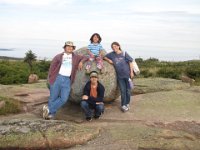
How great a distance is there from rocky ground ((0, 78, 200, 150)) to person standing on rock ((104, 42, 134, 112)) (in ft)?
1.23

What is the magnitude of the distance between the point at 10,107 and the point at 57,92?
6.11 feet

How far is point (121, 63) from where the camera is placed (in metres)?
11.3

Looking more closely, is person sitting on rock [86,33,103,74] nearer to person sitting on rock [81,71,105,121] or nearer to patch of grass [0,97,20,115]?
person sitting on rock [81,71,105,121]

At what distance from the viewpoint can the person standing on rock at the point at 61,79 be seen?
34.9 ft

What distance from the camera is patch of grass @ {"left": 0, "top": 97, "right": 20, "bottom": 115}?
38.3ft

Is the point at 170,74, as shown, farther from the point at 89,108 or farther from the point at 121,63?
the point at 89,108

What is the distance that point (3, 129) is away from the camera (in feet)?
28.5

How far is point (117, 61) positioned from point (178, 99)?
252 centimetres

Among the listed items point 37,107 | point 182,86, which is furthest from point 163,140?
point 182,86

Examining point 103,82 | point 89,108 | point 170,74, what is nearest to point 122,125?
point 89,108

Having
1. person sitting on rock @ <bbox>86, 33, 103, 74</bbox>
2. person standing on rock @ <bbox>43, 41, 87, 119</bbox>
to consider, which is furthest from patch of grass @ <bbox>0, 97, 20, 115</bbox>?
person sitting on rock @ <bbox>86, 33, 103, 74</bbox>

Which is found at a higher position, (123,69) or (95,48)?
(95,48)

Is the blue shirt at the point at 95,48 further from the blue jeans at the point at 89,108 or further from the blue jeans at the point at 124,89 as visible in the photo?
the blue jeans at the point at 89,108

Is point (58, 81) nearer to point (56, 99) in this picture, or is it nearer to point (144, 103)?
point (56, 99)
